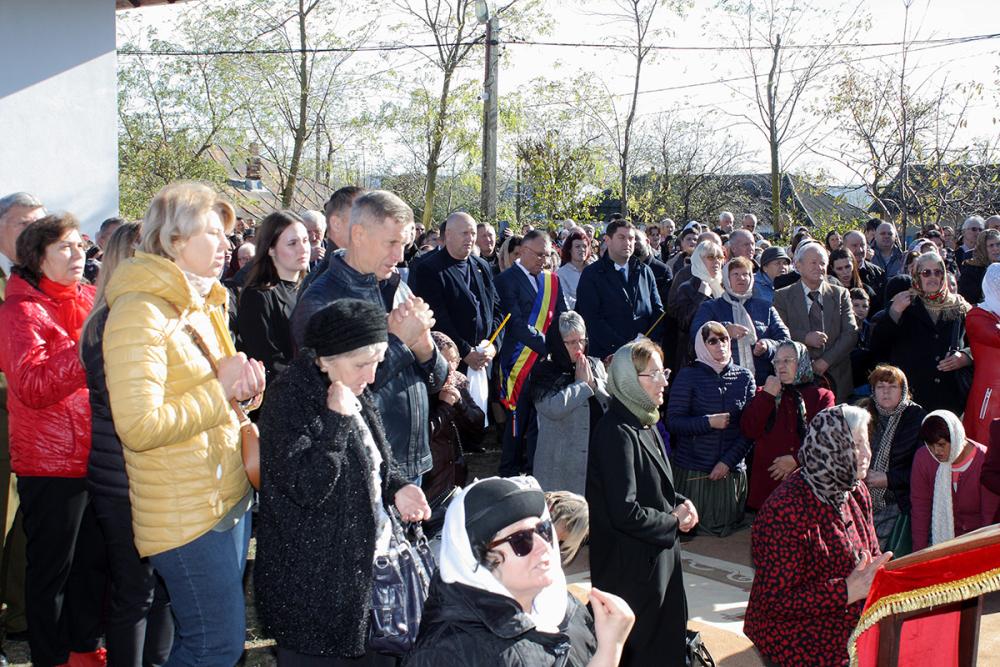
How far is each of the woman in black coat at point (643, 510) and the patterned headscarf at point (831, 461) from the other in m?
0.55

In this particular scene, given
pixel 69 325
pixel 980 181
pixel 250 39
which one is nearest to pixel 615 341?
pixel 69 325

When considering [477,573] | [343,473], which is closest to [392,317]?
[343,473]

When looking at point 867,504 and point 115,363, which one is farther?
point 867,504

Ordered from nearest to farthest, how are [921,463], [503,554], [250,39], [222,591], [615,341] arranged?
[503,554]
[222,591]
[921,463]
[615,341]
[250,39]

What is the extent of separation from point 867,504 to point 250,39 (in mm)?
23762

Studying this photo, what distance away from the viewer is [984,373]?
6.57 metres

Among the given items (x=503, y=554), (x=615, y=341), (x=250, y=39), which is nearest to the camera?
(x=503, y=554)

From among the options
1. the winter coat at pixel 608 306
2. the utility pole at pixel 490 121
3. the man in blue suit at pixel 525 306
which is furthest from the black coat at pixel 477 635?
the utility pole at pixel 490 121

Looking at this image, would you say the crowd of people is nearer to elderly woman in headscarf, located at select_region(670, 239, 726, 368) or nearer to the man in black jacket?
the man in black jacket

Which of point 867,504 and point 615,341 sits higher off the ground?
point 615,341

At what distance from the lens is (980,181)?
17188 millimetres

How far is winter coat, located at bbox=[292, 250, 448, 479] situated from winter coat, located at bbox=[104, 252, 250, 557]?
55 centimetres

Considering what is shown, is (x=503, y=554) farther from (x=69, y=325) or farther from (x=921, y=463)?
(x=921, y=463)

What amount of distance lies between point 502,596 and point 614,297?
5811 mm
